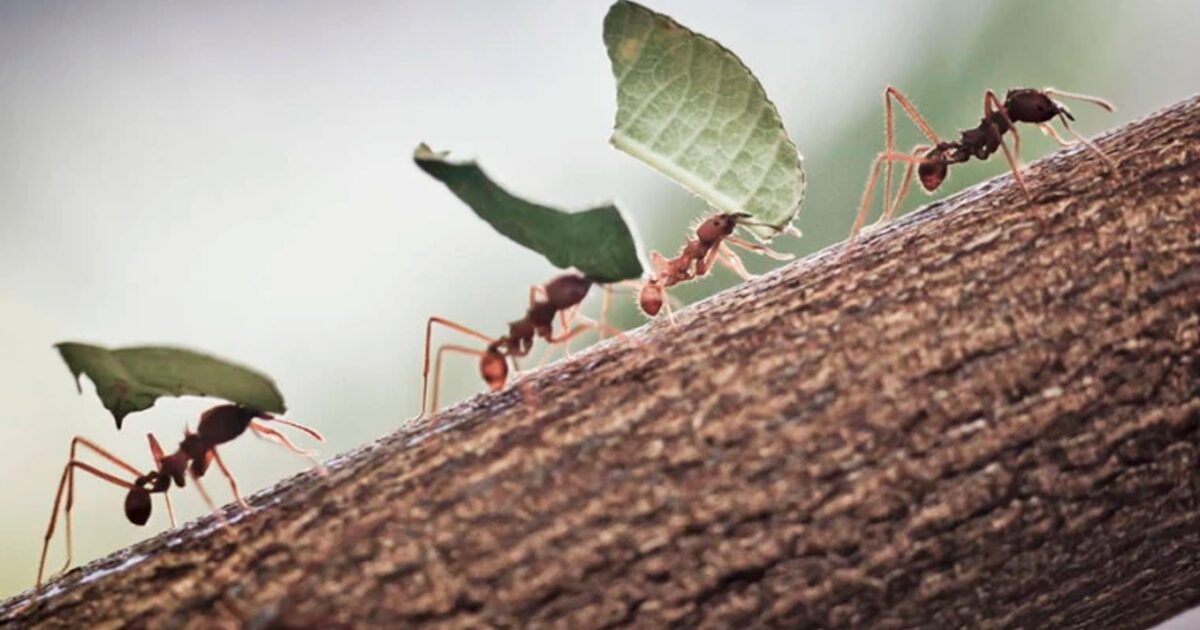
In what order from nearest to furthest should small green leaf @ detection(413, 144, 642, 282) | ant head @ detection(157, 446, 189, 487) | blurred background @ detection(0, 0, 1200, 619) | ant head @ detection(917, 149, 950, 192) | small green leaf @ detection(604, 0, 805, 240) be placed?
small green leaf @ detection(413, 144, 642, 282) < small green leaf @ detection(604, 0, 805, 240) < ant head @ detection(157, 446, 189, 487) < ant head @ detection(917, 149, 950, 192) < blurred background @ detection(0, 0, 1200, 619)

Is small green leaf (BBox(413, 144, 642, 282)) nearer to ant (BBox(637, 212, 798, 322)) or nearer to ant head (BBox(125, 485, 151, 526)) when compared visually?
ant (BBox(637, 212, 798, 322))

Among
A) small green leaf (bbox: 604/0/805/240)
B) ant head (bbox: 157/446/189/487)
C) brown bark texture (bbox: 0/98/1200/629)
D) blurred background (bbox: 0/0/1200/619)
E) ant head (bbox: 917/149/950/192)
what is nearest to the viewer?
brown bark texture (bbox: 0/98/1200/629)

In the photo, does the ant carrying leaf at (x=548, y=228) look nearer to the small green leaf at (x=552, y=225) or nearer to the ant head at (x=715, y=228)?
the small green leaf at (x=552, y=225)

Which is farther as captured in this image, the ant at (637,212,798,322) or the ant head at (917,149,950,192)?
the ant head at (917,149,950,192)

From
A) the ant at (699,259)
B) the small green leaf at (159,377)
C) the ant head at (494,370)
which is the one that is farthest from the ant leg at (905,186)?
the small green leaf at (159,377)

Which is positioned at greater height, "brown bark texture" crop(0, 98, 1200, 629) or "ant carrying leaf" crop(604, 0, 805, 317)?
"ant carrying leaf" crop(604, 0, 805, 317)

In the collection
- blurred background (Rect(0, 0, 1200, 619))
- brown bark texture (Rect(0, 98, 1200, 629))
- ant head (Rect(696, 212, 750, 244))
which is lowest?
brown bark texture (Rect(0, 98, 1200, 629))

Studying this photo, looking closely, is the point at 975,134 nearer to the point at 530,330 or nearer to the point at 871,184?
the point at 871,184

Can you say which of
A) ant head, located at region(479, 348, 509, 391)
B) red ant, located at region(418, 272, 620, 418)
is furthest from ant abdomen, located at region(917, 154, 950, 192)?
ant head, located at region(479, 348, 509, 391)
